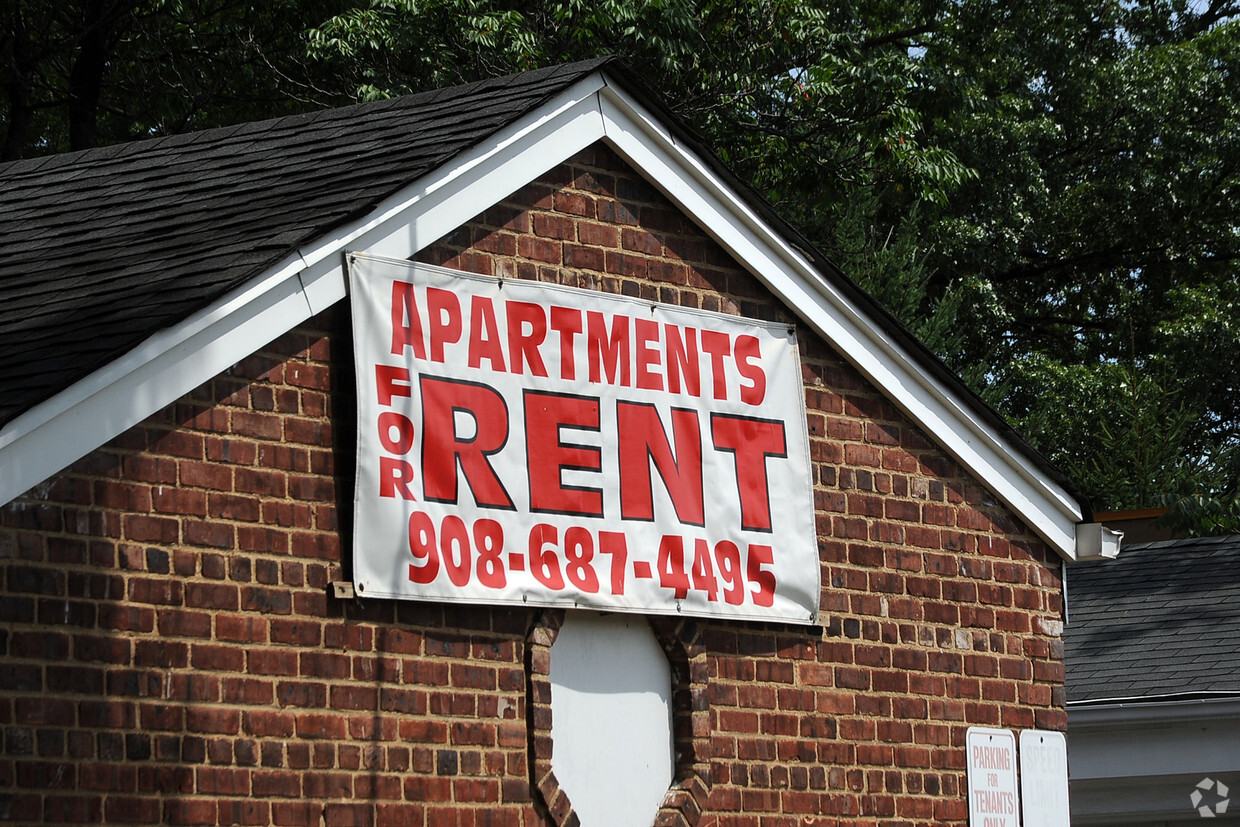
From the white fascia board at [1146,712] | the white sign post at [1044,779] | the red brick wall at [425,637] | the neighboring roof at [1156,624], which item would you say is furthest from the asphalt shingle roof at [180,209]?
the neighboring roof at [1156,624]

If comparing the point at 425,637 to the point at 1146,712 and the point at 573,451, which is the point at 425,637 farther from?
the point at 1146,712

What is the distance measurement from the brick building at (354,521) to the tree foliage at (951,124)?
849cm

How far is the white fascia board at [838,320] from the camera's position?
830cm

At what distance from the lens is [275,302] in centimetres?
677

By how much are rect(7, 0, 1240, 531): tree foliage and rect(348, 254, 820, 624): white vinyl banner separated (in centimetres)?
948

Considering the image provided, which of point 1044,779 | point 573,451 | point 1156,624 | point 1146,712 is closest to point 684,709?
point 573,451

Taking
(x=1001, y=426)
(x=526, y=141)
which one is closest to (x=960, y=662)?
(x=1001, y=426)

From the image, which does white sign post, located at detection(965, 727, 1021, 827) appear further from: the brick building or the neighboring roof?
the neighboring roof

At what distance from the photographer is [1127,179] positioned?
88.9 ft

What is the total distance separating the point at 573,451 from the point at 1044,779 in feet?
11.3

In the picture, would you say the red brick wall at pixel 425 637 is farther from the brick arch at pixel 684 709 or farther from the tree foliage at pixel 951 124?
the tree foliage at pixel 951 124

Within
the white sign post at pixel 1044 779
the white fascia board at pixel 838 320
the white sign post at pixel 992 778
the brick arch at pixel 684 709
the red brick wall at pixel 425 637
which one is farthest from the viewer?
the white sign post at pixel 1044 779

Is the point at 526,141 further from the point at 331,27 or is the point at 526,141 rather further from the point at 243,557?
the point at 331,27

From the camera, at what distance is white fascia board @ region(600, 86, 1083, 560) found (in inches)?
327
